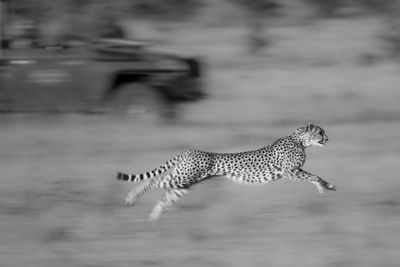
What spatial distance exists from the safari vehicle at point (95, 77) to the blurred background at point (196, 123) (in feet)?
0.06

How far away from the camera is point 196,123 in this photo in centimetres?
1267

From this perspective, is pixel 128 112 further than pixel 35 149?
Yes

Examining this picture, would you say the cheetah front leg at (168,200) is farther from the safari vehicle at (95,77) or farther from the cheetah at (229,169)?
the safari vehicle at (95,77)

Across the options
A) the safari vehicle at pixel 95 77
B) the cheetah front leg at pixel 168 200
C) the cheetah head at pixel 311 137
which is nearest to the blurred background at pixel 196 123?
the safari vehicle at pixel 95 77

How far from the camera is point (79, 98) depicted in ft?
40.3

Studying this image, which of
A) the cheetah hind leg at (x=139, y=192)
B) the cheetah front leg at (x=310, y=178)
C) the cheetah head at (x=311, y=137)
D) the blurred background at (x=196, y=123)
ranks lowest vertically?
the blurred background at (x=196, y=123)

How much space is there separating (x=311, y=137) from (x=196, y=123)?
4.74m

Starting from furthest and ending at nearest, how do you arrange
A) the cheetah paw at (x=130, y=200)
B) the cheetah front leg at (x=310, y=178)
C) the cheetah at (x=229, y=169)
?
1. the cheetah paw at (x=130, y=200)
2. the cheetah front leg at (x=310, y=178)
3. the cheetah at (x=229, y=169)

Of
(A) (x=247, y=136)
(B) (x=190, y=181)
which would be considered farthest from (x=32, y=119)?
(B) (x=190, y=181)

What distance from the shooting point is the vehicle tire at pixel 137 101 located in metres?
12.1

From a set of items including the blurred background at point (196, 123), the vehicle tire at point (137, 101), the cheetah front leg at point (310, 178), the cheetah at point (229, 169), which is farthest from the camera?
the vehicle tire at point (137, 101)

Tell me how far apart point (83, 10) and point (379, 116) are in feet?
28.0

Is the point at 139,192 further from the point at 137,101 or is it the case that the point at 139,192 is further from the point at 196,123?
the point at 196,123

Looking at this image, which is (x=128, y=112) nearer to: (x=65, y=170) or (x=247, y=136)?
(x=247, y=136)
